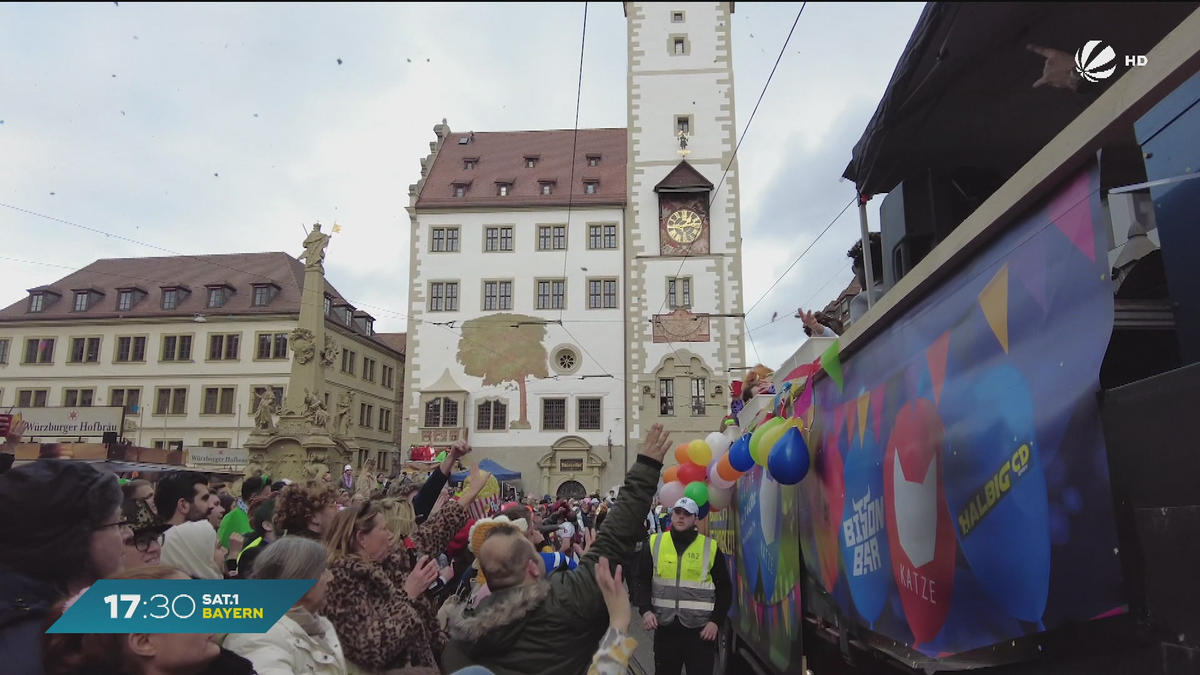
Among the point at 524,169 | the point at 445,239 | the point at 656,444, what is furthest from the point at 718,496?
the point at 524,169

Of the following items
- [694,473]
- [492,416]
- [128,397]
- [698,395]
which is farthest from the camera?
[128,397]

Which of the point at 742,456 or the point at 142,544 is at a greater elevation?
the point at 742,456

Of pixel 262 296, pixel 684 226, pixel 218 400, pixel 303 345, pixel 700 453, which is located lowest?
pixel 700 453

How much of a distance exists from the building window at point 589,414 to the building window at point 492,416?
3.47 m

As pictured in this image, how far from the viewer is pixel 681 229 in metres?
39.4

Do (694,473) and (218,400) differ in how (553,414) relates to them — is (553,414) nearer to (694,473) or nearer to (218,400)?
(218,400)

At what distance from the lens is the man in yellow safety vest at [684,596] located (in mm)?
5918

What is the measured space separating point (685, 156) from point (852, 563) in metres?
37.1

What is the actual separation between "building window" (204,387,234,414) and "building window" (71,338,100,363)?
279 inches

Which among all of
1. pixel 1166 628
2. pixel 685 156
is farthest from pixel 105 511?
pixel 685 156

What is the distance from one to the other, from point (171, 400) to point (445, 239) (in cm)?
2039

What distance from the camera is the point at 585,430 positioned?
1511 inches

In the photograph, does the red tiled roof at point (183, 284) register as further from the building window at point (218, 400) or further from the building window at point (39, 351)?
the building window at point (218, 400)

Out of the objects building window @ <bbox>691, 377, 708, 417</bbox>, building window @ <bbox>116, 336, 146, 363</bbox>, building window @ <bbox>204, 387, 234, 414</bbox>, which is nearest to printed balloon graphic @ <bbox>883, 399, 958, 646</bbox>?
building window @ <bbox>691, 377, 708, 417</bbox>
